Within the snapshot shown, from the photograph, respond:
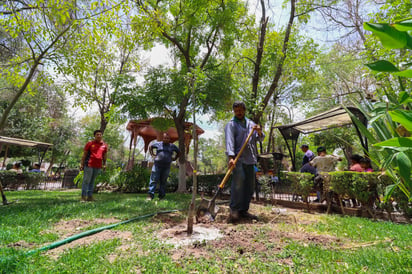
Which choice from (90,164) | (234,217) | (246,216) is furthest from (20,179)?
(246,216)

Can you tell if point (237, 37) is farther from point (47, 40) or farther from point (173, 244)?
point (173, 244)

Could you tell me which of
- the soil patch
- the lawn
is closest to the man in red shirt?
the lawn

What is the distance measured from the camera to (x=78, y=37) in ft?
19.6

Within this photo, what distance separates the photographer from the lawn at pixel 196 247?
195cm

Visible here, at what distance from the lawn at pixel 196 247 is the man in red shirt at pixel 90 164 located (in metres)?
2.14

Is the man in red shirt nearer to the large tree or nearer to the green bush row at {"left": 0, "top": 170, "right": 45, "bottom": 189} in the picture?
the large tree

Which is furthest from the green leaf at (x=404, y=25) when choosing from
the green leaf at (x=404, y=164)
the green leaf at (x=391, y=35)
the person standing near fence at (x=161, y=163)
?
the person standing near fence at (x=161, y=163)

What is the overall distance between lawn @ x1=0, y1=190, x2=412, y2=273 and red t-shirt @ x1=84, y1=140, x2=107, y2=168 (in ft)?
7.29

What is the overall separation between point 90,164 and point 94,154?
0.29m

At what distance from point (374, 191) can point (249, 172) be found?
8.62 feet

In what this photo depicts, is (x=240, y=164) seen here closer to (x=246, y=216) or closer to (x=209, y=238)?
(x=246, y=216)

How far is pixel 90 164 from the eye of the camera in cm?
597

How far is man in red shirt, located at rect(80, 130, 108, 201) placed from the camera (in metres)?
5.99

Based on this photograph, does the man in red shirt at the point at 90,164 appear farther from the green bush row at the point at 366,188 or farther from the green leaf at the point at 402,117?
the green leaf at the point at 402,117
